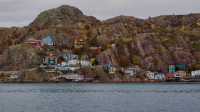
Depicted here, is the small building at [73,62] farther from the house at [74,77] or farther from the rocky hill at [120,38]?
the rocky hill at [120,38]

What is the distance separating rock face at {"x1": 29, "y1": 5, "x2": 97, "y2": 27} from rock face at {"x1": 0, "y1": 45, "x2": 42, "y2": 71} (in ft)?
173

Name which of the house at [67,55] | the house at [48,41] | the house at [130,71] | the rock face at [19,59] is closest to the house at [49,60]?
the rock face at [19,59]

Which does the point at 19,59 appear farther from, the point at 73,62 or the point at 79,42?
the point at 79,42

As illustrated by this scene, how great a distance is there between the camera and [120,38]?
15312cm

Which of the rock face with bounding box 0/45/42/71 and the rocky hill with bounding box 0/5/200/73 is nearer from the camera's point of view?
the rock face with bounding box 0/45/42/71

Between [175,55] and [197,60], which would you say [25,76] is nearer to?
[175,55]

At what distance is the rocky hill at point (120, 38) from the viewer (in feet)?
439

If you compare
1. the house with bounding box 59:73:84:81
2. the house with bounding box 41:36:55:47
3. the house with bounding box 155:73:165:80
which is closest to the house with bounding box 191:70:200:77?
the house with bounding box 155:73:165:80

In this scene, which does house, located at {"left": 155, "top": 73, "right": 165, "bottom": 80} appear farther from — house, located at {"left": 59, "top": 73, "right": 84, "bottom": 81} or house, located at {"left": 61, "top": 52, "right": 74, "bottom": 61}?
house, located at {"left": 61, "top": 52, "right": 74, "bottom": 61}

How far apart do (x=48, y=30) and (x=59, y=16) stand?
31.2 metres

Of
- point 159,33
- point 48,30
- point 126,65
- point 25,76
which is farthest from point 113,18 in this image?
point 25,76

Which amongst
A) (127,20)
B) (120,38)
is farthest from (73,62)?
(127,20)

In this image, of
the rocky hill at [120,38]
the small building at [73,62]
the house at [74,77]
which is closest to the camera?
the house at [74,77]

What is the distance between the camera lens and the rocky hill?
134m
